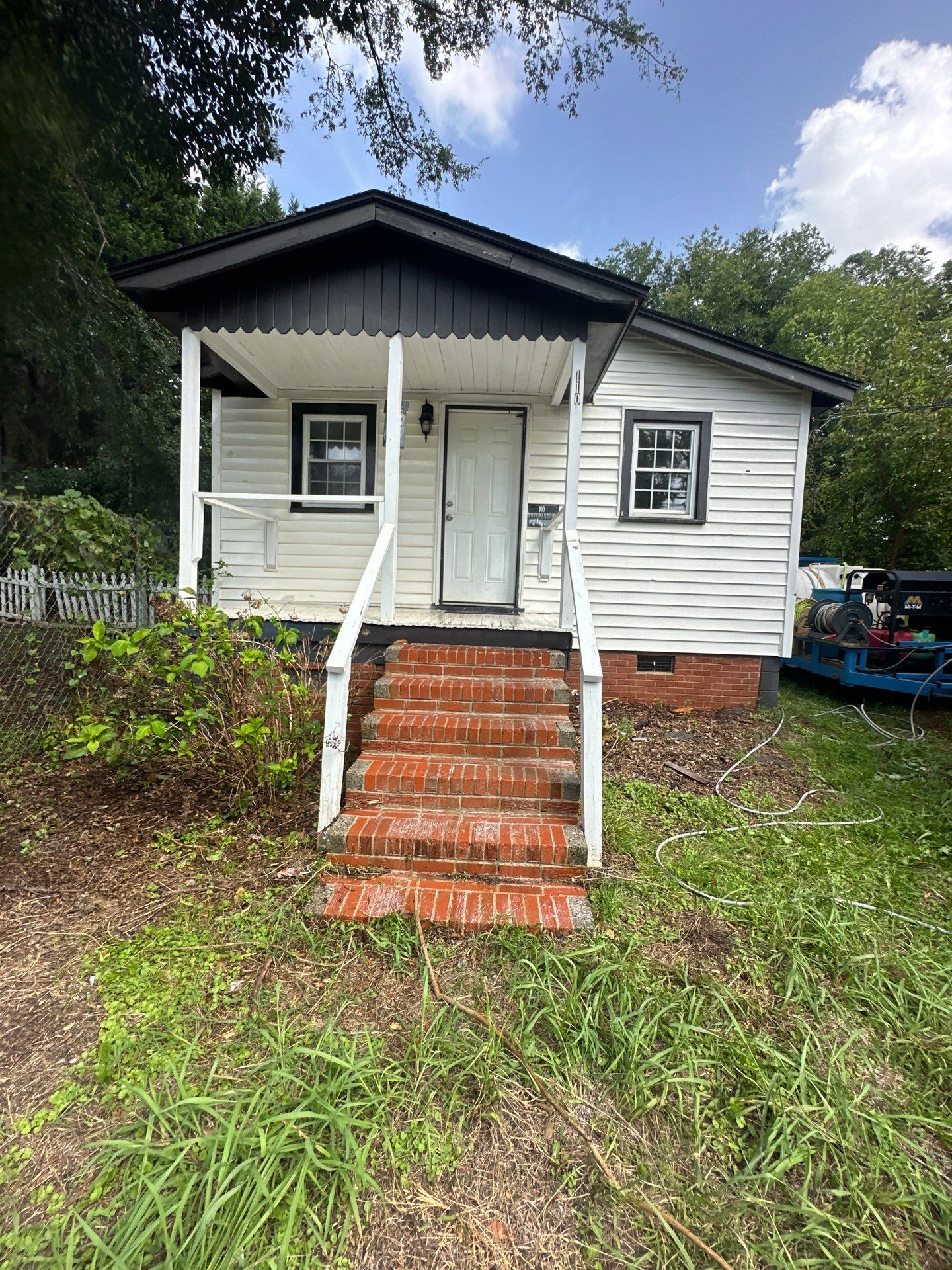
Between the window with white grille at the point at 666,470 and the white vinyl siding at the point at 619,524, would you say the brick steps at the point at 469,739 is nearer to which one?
the white vinyl siding at the point at 619,524

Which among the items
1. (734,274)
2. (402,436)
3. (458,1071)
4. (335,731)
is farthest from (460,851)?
(734,274)

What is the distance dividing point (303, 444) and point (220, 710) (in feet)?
12.7

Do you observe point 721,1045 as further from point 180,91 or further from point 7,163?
point 180,91

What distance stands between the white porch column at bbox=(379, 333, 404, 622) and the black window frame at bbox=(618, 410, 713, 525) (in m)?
2.77

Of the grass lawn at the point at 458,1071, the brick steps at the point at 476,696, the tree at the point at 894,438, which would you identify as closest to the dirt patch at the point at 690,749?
the brick steps at the point at 476,696

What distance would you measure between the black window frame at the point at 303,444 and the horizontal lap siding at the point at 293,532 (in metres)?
0.05

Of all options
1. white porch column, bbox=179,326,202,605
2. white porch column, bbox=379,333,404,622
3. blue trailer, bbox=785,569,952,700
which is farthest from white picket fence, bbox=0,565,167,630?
blue trailer, bbox=785,569,952,700

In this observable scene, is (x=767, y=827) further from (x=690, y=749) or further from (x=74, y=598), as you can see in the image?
(x=74, y=598)

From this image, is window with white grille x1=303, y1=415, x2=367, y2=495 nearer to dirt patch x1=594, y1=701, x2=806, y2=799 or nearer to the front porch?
the front porch

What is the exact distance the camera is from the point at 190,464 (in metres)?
4.59

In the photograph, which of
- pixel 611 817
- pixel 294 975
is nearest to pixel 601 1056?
pixel 294 975

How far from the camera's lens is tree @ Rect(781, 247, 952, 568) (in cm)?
1034

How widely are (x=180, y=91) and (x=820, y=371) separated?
772cm

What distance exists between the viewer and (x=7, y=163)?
530 centimetres
